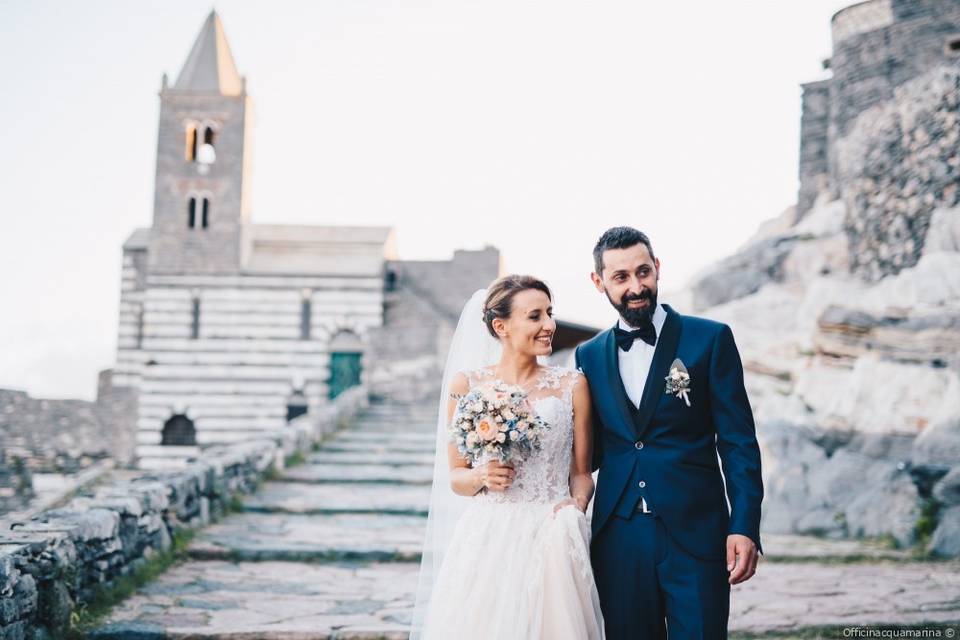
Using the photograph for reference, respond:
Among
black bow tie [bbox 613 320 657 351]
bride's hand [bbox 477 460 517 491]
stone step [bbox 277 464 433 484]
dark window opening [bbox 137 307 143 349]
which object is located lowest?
stone step [bbox 277 464 433 484]

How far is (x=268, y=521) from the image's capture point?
368 inches

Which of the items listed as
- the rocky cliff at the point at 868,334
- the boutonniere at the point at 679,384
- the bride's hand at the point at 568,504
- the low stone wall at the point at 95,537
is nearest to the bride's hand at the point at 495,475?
the bride's hand at the point at 568,504

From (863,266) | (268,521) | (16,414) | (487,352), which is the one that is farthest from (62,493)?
(487,352)

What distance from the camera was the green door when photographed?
95.6 feet

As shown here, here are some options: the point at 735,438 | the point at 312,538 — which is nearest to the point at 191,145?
the point at 312,538

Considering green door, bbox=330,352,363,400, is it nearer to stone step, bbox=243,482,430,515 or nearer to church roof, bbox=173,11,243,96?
church roof, bbox=173,11,243,96

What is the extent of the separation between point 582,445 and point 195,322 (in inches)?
1076

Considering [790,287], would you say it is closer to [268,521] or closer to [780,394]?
[780,394]

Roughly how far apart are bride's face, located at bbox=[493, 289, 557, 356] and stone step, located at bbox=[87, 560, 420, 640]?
8.02 ft

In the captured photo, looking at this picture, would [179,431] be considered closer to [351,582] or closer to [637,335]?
[351,582]

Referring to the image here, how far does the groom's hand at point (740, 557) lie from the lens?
3.27 meters

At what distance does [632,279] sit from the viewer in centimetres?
350

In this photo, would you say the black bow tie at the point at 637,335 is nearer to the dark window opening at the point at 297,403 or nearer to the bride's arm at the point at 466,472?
the bride's arm at the point at 466,472

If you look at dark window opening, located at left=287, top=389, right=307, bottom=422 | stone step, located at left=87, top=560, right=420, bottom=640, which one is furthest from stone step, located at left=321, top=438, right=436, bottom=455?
dark window opening, located at left=287, top=389, right=307, bottom=422
